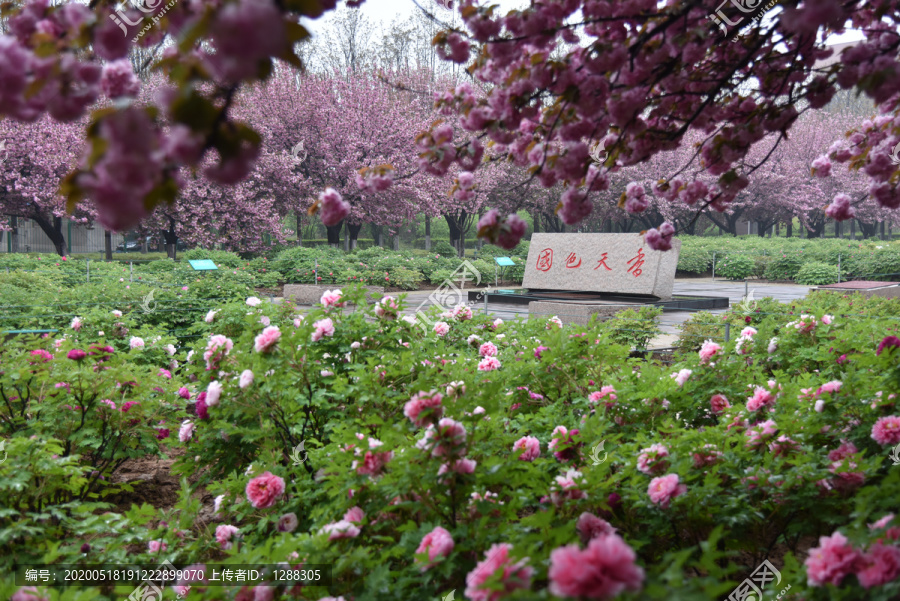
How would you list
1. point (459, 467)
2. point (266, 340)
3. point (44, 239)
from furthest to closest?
point (44, 239) < point (266, 340) < point (459, 467)

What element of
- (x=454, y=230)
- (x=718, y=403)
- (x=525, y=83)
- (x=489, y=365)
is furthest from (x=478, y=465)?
(x=454, y=230)

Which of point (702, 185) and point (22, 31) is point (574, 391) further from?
point (22, 31)

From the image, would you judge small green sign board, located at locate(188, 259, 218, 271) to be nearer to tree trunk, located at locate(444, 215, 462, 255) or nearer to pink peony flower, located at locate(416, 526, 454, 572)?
pink peony flower, located at locate(416, 526, 454, 572)

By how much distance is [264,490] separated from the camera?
102 inches

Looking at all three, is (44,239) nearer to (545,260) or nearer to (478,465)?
(545,260)

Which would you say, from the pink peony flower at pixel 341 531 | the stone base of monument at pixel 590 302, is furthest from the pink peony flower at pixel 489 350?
the stone base of monument at pixel 590 302

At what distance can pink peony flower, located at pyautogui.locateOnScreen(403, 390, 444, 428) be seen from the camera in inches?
84.4

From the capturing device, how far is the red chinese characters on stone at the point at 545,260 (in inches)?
542

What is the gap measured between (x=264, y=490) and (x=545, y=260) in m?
11.7

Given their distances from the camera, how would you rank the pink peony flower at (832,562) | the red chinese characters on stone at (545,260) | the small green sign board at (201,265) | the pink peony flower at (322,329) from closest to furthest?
the pink peony flower at (832,562) → the pink peony flower at (322,329) → the red chinese characters on stone at (545,260) → the small green sign board at (201,265)

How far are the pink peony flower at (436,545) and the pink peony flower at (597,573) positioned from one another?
70 cm

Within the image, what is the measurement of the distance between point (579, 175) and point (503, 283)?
70.2 ft

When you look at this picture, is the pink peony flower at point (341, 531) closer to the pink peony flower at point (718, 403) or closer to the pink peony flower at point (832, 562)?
the pink peony flower at point (832, 562)

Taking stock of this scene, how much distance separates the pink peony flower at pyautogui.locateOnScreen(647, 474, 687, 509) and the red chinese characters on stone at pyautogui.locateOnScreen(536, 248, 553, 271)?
1162cm
